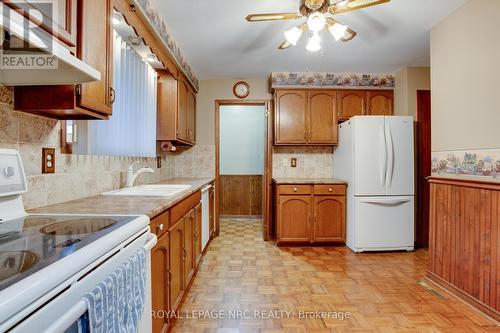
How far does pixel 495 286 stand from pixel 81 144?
2785 millimetres

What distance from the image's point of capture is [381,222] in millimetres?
3266

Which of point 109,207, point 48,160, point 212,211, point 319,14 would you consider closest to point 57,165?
point 48,160

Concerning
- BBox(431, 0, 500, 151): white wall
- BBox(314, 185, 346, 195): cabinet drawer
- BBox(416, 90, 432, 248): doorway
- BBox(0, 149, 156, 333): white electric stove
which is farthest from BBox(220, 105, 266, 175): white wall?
BBox(0, 149, 156, 333): white electric stove

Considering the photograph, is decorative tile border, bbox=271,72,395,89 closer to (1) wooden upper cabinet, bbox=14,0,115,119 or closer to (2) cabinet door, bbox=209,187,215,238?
(2) cabinet door, bbox=209,187,215,238

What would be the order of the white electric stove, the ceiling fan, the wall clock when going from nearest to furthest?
the white electric stove → the ceiling fan → the wall clock

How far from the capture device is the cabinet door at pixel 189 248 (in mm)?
2061

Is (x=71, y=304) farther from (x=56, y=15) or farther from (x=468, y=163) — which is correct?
(x=468, y=163)

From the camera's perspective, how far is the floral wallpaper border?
1.88 meters

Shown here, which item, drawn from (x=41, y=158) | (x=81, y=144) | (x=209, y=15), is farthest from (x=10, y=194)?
(x=209, y=15)

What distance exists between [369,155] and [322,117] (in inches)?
32.8

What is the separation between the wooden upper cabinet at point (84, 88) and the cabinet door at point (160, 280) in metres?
0.74

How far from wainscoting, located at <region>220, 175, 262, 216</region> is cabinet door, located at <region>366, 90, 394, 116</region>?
95.8 inches

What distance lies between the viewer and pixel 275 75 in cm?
368

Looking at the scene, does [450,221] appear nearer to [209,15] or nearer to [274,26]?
[274,26]
